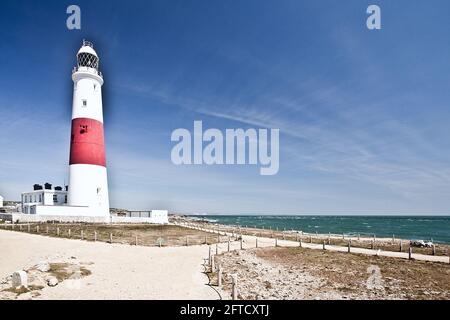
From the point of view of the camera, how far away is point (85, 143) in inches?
1475

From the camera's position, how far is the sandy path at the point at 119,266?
12828 mm

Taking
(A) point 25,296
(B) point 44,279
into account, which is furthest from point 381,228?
(A) point 25,296

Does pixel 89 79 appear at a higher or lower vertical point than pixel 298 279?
higher

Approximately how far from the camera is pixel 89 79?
129ft

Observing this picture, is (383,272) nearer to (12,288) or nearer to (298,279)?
(298,279)

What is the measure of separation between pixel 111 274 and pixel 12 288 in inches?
176

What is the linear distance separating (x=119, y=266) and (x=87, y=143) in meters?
23.4

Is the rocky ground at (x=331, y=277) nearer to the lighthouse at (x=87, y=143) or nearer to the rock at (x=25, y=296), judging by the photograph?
the rock at (x=25, y=296)

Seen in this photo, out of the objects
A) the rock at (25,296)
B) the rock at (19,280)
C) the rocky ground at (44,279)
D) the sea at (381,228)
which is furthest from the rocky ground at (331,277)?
the sea at (381,228)

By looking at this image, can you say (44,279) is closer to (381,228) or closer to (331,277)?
(331,277)

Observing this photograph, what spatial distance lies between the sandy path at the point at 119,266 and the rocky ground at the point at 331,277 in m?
1.60

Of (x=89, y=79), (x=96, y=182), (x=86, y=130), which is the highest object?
(x=89, y=79)

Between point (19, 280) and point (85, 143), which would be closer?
point (19, 280)
